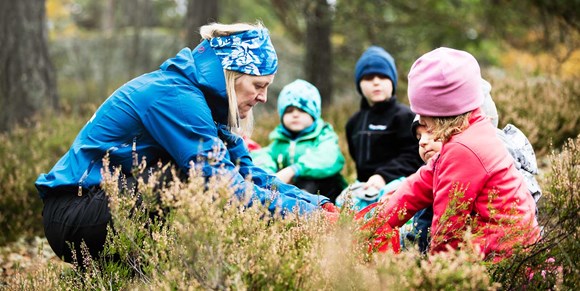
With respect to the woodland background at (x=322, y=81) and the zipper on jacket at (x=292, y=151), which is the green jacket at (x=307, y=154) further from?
the woodland background at (x=322, y=81)

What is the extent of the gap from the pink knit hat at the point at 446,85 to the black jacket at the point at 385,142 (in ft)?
5.92

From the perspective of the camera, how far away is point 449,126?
313 cm

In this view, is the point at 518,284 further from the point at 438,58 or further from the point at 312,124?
the point at 312,124

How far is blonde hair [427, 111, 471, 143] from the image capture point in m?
3.11

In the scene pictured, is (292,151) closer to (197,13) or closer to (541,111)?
(541,111)

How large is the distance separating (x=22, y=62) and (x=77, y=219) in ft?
19.1

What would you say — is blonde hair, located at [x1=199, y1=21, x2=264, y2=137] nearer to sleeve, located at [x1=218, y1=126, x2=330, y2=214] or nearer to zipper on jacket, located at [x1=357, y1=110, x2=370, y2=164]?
sleeve, located at [x1=218, y1=126, x2=330, y2=214]

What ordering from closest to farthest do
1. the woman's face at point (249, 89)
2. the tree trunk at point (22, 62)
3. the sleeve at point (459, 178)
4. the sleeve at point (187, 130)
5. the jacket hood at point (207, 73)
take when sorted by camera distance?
the sleeve at point (459, 178) → the sleeve at point (187, 130) → the jacket hood at point (207, 73) → the woman's face at point (249, 89) → the tree trunk at point (22, 62)

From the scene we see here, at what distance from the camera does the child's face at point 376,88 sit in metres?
5.25

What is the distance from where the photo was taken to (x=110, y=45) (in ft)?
44.1

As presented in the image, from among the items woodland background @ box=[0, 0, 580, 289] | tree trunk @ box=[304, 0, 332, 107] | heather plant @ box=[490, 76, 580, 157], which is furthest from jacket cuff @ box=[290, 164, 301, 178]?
tree trunk @ box=[304, 0, 332, 107]

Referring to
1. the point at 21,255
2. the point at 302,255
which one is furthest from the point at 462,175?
the point at 21,255

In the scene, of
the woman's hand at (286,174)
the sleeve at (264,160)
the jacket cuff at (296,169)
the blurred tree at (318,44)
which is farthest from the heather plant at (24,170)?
the blurred tree at (318,44)

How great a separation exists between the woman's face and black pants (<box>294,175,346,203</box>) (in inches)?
71.3
